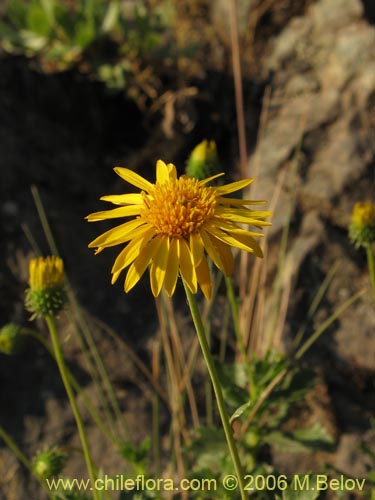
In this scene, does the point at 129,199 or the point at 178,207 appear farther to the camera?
the point at 129,199

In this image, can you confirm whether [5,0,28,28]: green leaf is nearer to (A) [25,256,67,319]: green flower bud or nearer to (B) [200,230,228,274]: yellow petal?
(A) [25,256,67,319]: green flower bud

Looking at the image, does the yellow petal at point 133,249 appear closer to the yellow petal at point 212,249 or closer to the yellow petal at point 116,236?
the yellow petal at point 116,236

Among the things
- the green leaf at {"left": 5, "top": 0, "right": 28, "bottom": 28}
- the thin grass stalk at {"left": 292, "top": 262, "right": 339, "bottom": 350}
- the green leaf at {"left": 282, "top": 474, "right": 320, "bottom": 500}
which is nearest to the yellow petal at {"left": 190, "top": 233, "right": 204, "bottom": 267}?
the green leaf at {"left": 282, "top": 474, "right": 320, "bottom": 500}

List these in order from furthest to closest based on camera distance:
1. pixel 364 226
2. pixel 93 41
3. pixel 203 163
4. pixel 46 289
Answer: pixel 93 41, pixel 203 163, pixel 364 226, pixel 46 289

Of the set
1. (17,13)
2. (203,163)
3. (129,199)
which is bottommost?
(129,199)

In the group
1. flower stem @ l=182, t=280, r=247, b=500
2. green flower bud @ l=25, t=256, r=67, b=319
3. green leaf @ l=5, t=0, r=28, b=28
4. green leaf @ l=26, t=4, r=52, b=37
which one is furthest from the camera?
green leaf @ l=5, t=0, r=28, b=28

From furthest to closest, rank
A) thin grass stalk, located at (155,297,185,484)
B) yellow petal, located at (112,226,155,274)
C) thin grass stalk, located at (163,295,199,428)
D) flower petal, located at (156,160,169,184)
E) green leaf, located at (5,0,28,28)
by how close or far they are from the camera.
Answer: green leaf, located at (5,0,28,28), thin grass stalk, located at (163,295,199,428), thin grass stalk, located at (155,297,185,484), flower petal, located at (156,160,169,184), yellow petal, located at (112,226,155,274)

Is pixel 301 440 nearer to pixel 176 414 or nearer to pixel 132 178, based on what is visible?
pixel 176 414

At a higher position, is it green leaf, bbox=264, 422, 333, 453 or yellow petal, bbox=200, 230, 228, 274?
yellow petal, bbox=200, 230, 228, 274

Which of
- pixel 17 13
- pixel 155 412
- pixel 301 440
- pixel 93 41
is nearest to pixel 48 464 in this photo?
pixel 155 412
